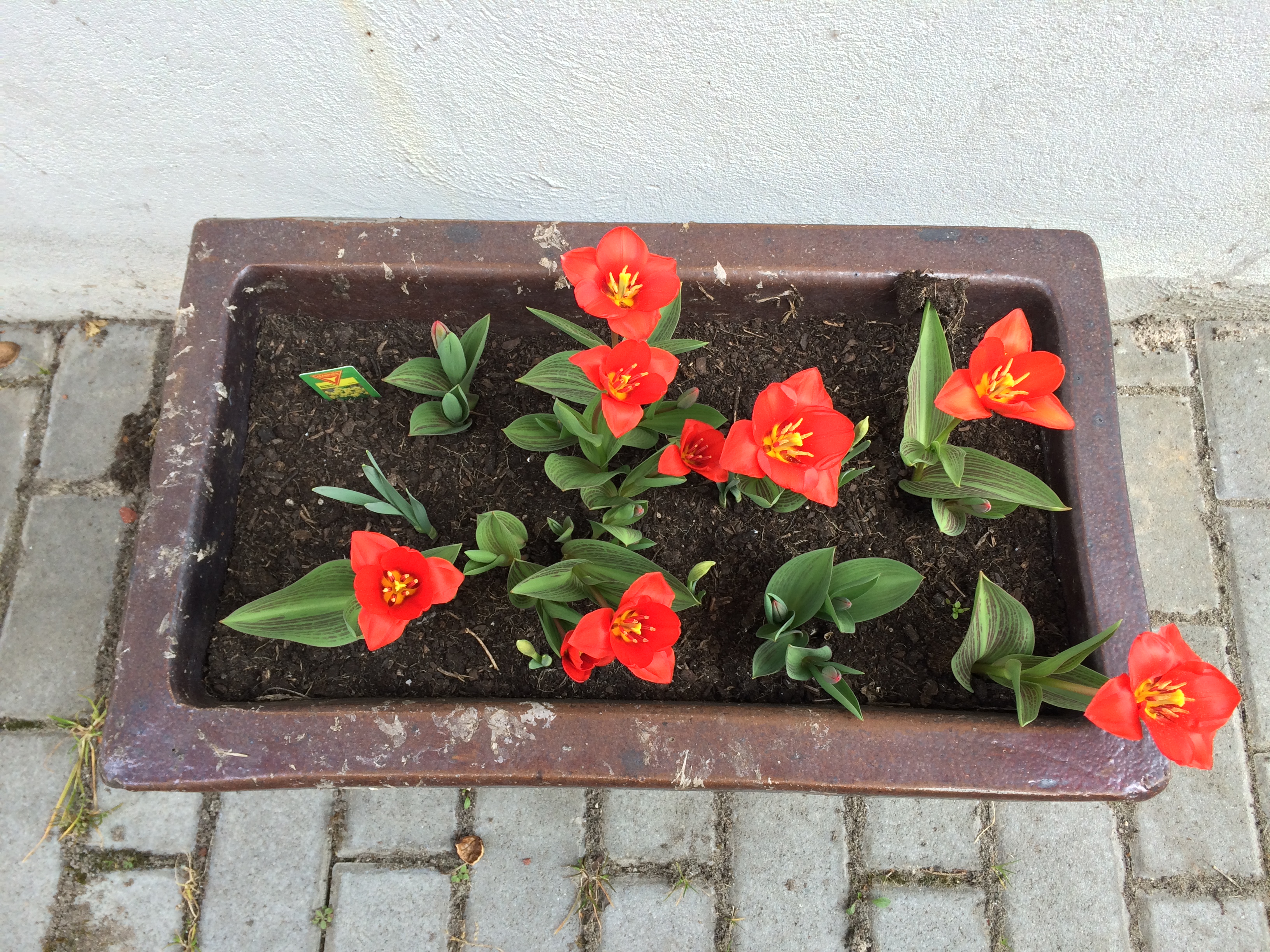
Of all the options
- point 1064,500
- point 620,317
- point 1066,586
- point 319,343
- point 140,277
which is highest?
point 140,277

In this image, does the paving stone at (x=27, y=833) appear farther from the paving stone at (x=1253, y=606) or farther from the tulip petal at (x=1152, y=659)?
the paving stone at (x=1253, y=606)

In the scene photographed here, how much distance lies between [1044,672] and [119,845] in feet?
6.38

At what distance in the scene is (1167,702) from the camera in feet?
2.92

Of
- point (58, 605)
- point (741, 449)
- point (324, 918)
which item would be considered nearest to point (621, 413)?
point (741, 449)

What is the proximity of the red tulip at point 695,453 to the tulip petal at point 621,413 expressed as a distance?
193 mm

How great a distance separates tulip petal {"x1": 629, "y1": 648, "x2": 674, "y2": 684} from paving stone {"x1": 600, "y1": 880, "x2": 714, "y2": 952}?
40.3 inches

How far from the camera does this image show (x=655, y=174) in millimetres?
1598

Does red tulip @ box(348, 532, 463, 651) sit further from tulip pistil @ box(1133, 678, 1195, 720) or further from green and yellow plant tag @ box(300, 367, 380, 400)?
tulip pistil @ box(1133, 678, 1195, 720)

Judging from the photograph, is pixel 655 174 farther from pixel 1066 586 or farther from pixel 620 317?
pixel 1066 586

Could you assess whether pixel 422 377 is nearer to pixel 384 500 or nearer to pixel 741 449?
pixel 384 500

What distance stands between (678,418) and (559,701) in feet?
1.57

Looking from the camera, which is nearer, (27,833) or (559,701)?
(559,701)

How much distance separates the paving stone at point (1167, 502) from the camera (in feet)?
6.48

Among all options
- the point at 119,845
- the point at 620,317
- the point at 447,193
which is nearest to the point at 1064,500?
the point at 620,317
